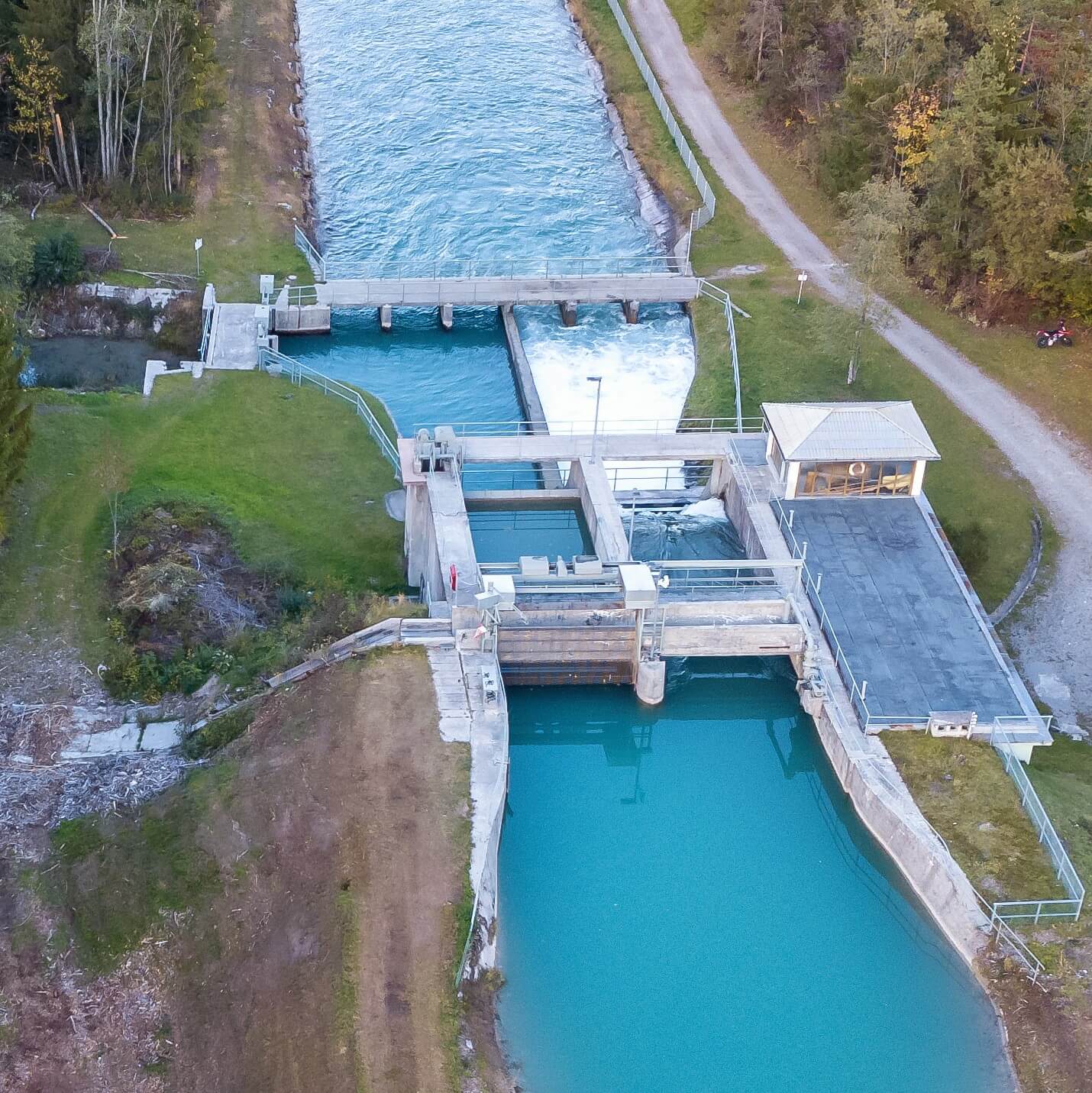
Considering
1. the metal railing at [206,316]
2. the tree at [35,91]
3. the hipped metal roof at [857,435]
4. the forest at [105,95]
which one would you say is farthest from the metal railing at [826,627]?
the tree at [35,91]

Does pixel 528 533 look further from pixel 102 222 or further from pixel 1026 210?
pixel 102 222

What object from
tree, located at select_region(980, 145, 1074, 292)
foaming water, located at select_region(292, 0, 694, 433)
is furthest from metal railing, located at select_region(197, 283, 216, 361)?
tree, located at select_region(980, 145, 1074, 292)

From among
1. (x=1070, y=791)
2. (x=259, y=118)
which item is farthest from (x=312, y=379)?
(x=1070, y=791)

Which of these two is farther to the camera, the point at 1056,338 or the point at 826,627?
the point at 1056,338

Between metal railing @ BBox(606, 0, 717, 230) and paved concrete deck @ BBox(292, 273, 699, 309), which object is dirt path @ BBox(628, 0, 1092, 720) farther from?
paved concrete deck @ BBox(292, 273, 699, 309)

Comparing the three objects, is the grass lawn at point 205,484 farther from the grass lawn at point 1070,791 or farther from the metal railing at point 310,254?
the grass lawn at point 1070,791

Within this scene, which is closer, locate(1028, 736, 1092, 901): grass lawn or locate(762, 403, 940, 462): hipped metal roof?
locate(1028, 736, 1092, 901): grass lawn
